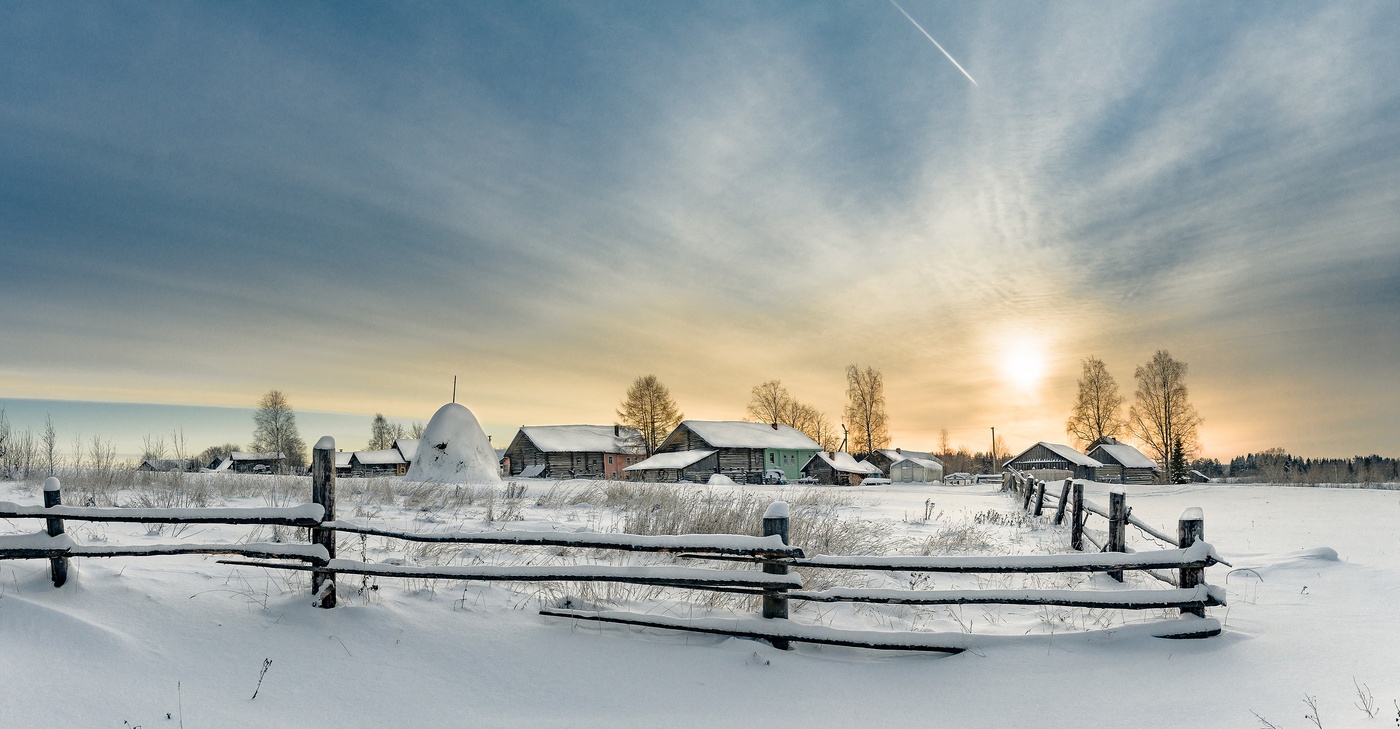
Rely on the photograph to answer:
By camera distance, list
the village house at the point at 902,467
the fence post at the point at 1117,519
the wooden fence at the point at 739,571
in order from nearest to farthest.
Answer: the wooden fence at the point at 739,571
the fence post at the point at 1117,519
the village house at the point at 902,467

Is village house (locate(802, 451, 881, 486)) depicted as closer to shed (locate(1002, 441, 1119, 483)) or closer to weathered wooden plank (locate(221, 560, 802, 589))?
shed (locate(1002, 441, 1119, 483))

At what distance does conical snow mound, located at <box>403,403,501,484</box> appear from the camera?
72.4ft

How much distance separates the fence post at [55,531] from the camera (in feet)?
16.5

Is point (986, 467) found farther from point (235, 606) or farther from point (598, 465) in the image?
point (235, 606)

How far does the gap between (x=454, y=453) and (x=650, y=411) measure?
36656 mm

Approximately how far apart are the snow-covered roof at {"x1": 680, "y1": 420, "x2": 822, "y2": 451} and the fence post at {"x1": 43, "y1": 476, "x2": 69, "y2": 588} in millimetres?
42314

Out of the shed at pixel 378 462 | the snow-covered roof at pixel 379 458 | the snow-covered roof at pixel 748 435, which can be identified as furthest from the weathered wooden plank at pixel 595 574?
the snow-covered roof at pixel 379 458

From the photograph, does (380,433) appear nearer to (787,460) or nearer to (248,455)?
(248,455)

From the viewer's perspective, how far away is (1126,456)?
53.6 m

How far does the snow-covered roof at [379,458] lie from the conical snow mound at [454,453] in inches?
1989

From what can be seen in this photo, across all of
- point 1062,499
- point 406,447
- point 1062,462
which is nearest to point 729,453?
point 1062,462

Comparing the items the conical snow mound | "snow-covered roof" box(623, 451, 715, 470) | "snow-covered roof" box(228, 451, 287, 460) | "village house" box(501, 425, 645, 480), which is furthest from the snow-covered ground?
"snow-covered roof" box(228, 451, 287, 460)

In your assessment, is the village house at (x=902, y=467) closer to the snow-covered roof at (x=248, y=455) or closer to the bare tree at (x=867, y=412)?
the bare tree at (x=867, y=412)

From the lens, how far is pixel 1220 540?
38.3 ft
